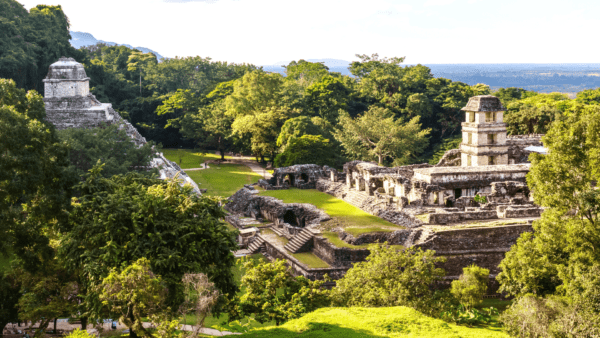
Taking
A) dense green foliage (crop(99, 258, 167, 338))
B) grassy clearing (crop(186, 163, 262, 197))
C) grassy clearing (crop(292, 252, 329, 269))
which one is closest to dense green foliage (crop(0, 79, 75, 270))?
dense green foliage (crop(99, 258, 167, 338))

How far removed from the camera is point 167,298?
14312 mm

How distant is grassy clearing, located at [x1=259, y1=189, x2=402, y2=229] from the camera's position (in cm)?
2778

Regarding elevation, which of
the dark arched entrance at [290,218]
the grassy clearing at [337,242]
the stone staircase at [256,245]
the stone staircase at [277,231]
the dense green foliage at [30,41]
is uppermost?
the dense green foliage at [30,41]

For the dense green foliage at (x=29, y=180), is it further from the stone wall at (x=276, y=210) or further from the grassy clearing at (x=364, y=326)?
the stone wall at (x=276, y=210)

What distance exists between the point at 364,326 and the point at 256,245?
1583 centimetres

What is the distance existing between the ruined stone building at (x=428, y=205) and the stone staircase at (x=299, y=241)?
5 cm

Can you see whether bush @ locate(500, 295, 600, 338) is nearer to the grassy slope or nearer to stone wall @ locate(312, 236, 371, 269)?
stone wall @ locate(312, 236, 371, 269)

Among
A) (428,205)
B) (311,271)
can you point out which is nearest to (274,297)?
(311,271)

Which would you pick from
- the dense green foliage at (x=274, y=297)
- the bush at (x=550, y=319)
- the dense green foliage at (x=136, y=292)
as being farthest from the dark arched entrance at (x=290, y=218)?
the dense green foliage at (x=136, y=292)

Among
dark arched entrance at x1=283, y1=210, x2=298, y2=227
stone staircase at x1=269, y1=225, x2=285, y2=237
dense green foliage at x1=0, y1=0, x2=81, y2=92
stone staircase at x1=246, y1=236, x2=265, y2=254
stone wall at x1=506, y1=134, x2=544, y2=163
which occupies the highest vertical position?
dense green foliage at x1=0, y1=0, x2=81, y2=92

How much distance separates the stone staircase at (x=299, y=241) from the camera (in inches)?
1070

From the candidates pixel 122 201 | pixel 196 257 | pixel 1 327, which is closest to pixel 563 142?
pixel 196 257

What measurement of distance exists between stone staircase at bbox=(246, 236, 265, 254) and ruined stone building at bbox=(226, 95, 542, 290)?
0.21 feet

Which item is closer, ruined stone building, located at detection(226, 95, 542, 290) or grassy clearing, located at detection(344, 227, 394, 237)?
ruined stone building, located at detection(226, 95, 542, 290)
